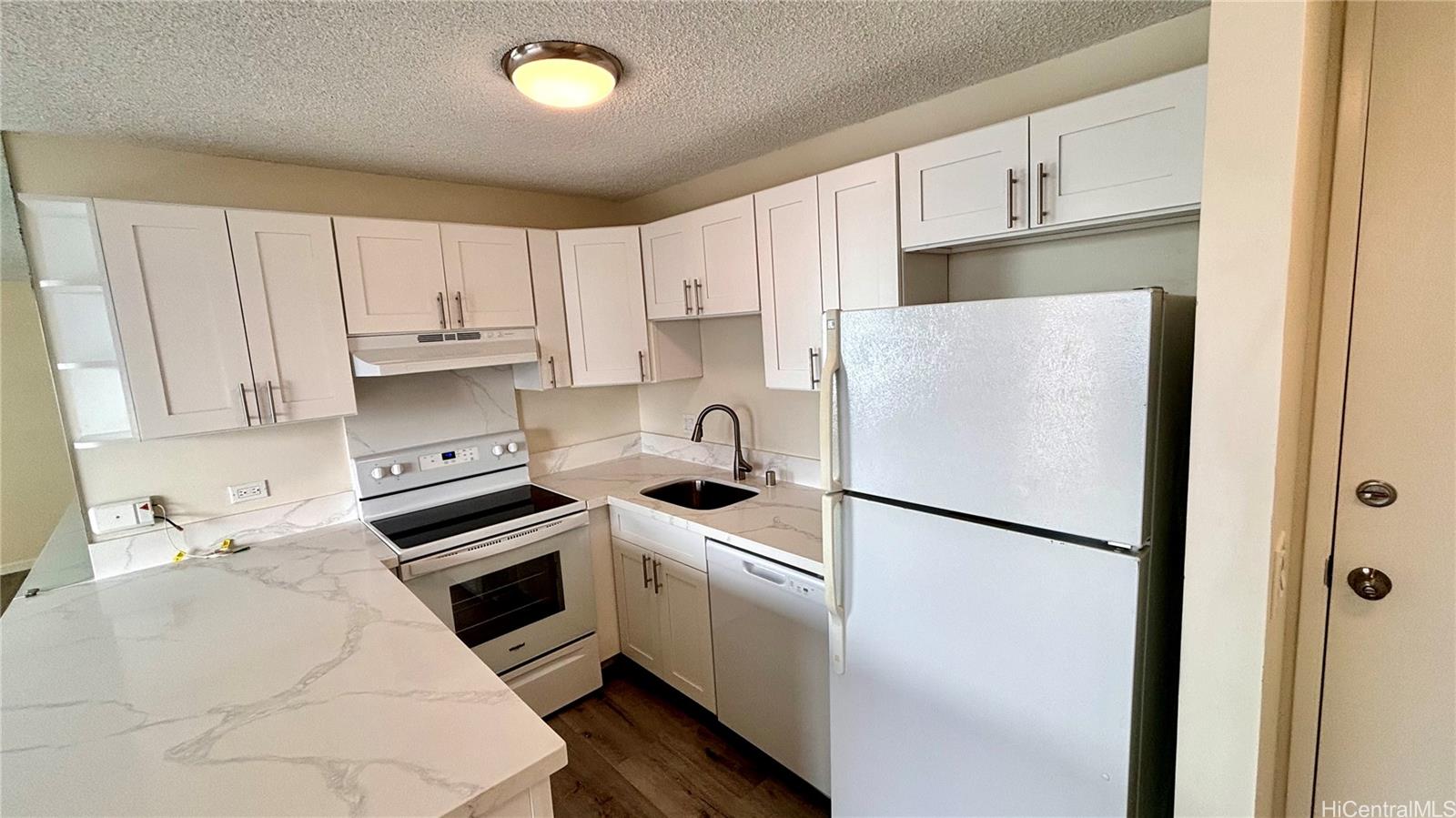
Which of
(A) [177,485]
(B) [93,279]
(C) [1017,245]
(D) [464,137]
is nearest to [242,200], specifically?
(B) [93,279]

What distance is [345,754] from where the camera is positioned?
3.48 feet

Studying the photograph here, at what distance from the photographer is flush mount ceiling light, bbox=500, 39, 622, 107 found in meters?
1.45

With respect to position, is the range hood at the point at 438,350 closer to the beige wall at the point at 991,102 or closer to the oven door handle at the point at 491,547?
the oven door handle at the point at 491,547

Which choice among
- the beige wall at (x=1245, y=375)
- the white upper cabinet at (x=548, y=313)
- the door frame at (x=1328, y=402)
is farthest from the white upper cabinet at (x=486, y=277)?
the door frame at (x=1328, y=402)

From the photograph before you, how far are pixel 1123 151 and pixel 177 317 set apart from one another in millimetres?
2818

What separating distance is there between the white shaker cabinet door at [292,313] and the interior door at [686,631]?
4.67 ft

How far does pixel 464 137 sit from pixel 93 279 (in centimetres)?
122

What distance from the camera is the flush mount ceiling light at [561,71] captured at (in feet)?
4.77

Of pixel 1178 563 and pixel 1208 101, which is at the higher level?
pixel 1208 101

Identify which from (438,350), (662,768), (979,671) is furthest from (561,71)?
(662,768)

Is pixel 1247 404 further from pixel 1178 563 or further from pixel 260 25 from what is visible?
pixel 260 25

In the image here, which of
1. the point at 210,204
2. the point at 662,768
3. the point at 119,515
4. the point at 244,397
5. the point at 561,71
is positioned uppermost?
the point at 561,71

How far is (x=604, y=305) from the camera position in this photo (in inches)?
109

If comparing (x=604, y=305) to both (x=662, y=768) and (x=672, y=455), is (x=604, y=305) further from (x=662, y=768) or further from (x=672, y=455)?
(x=662, y=768)
